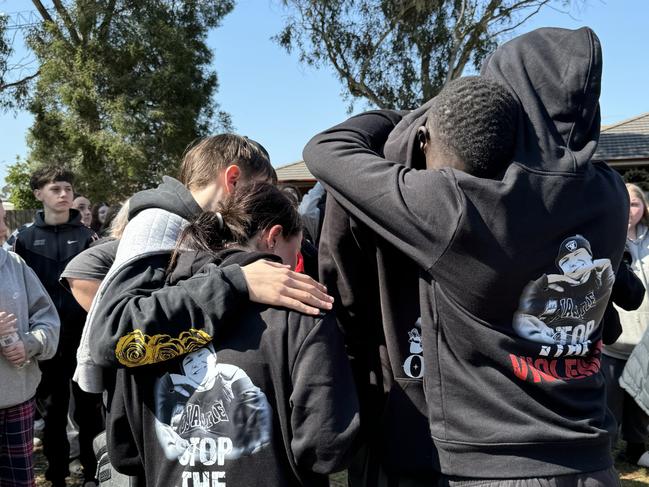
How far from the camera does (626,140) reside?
17.1 m

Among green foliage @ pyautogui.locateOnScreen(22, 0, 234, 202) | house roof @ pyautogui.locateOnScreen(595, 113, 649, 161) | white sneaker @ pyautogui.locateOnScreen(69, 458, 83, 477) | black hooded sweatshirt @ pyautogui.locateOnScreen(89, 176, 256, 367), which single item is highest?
green foliage @ pyautogui.locateOnScreen(22, 0, 234, 202)

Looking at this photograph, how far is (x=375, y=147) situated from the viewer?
164cm

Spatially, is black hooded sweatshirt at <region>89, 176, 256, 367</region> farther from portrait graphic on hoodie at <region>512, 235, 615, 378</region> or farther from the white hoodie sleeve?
the white hoodie sleeve

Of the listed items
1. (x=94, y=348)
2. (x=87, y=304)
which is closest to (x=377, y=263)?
(x=94, y=348)

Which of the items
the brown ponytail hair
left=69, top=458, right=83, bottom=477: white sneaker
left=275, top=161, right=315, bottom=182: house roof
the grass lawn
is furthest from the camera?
left=275, top=161, right=315, bottom=182: house roof

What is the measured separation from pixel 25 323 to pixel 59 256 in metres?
1.34

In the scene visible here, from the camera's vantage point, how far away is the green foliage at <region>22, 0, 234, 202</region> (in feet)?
57.4

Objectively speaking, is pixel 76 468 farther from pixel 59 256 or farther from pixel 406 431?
pixel 406 431

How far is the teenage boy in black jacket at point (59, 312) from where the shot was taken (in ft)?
14.1

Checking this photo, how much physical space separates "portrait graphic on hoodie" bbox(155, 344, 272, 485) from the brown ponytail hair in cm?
A: 33

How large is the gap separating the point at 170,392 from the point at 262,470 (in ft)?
1.04

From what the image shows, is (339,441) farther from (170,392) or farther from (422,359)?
(170,392)

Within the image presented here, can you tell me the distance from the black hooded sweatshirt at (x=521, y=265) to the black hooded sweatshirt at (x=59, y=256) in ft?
12.0

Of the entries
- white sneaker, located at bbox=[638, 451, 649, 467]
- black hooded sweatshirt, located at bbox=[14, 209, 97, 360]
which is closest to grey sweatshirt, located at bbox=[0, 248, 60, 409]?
black hooded sweatshirt, located at bbox=[14, 209, 97, 360]
